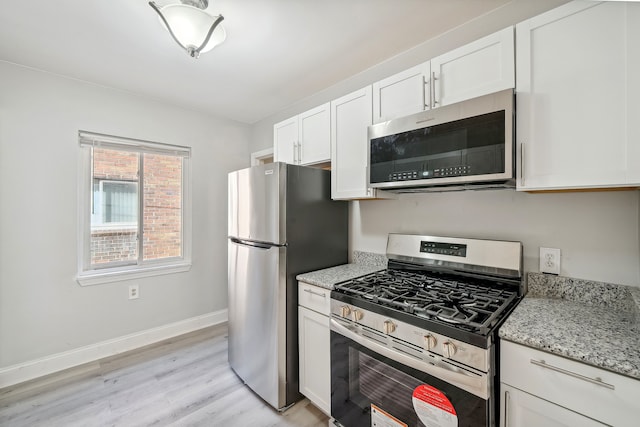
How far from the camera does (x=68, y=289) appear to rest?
2.42 metres

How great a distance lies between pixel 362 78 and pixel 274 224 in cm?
153

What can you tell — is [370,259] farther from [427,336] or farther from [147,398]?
[147,398]

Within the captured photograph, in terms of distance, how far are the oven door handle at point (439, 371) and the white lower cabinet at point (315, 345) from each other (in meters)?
0.30

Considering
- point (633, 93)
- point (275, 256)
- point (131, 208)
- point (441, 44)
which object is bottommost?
point (275, 256)

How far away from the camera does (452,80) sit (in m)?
1.47

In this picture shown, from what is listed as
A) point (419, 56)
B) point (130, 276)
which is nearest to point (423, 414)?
point (419, 56)

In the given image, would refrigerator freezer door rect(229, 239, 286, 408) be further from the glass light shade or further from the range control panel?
the glass light shade

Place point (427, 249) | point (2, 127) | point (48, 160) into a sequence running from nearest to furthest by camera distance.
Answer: point (427, 249) → point (2, 127) → point (48, 160)

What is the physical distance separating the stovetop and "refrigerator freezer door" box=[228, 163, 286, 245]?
2.09ft

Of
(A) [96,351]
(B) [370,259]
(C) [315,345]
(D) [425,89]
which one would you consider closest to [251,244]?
(C) [315,345]

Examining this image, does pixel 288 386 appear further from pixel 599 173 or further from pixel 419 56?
pixel 419 56

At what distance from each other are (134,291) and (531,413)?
323 cm

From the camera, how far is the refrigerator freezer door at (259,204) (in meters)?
1.84

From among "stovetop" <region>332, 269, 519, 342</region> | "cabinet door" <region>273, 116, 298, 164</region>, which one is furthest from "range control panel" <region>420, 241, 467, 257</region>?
"cabinet door" <region>273, 116, 298, 164</region>
